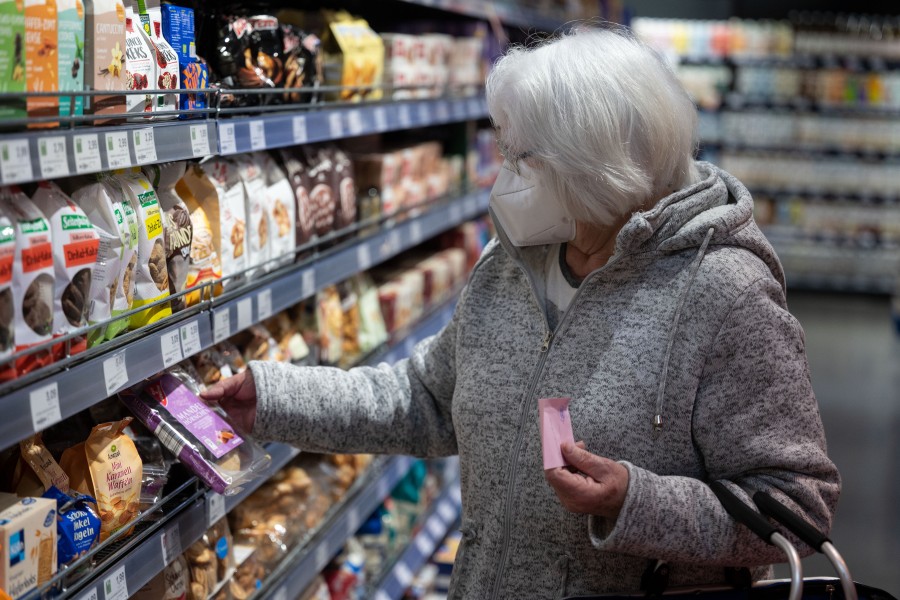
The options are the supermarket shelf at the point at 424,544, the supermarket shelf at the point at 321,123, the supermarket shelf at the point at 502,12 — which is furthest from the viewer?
the supermarket shelf at the point at 502,12

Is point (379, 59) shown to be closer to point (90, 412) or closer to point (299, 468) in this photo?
point (299, 468)

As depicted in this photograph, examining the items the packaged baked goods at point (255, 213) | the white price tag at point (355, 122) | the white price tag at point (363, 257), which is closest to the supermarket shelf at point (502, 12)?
the white price tag at point (355, 122)

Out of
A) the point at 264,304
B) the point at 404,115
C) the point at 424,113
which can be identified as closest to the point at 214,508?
the point at 264,304

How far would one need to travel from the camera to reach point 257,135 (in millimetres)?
2006

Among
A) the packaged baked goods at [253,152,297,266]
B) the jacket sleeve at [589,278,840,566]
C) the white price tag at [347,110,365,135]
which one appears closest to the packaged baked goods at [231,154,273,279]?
the packaged baked goods at [253,152,297,266]

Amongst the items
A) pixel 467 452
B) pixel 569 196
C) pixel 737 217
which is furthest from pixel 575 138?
pixel 467 452

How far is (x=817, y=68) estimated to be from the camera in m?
9.27

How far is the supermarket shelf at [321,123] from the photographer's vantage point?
6.33 ft

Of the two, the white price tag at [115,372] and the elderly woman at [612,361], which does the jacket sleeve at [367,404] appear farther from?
the white price tag at [115,372]

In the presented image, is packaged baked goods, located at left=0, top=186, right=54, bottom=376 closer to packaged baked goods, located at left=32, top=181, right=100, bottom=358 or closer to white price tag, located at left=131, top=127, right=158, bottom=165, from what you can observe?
packaged baked goods, located at left=32, top=181, right=100, bottom=358

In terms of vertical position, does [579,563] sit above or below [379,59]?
below

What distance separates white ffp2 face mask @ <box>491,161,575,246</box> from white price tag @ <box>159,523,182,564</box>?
77cm

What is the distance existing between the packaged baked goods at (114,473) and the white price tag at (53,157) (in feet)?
1.41

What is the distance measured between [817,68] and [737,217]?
8.44m
